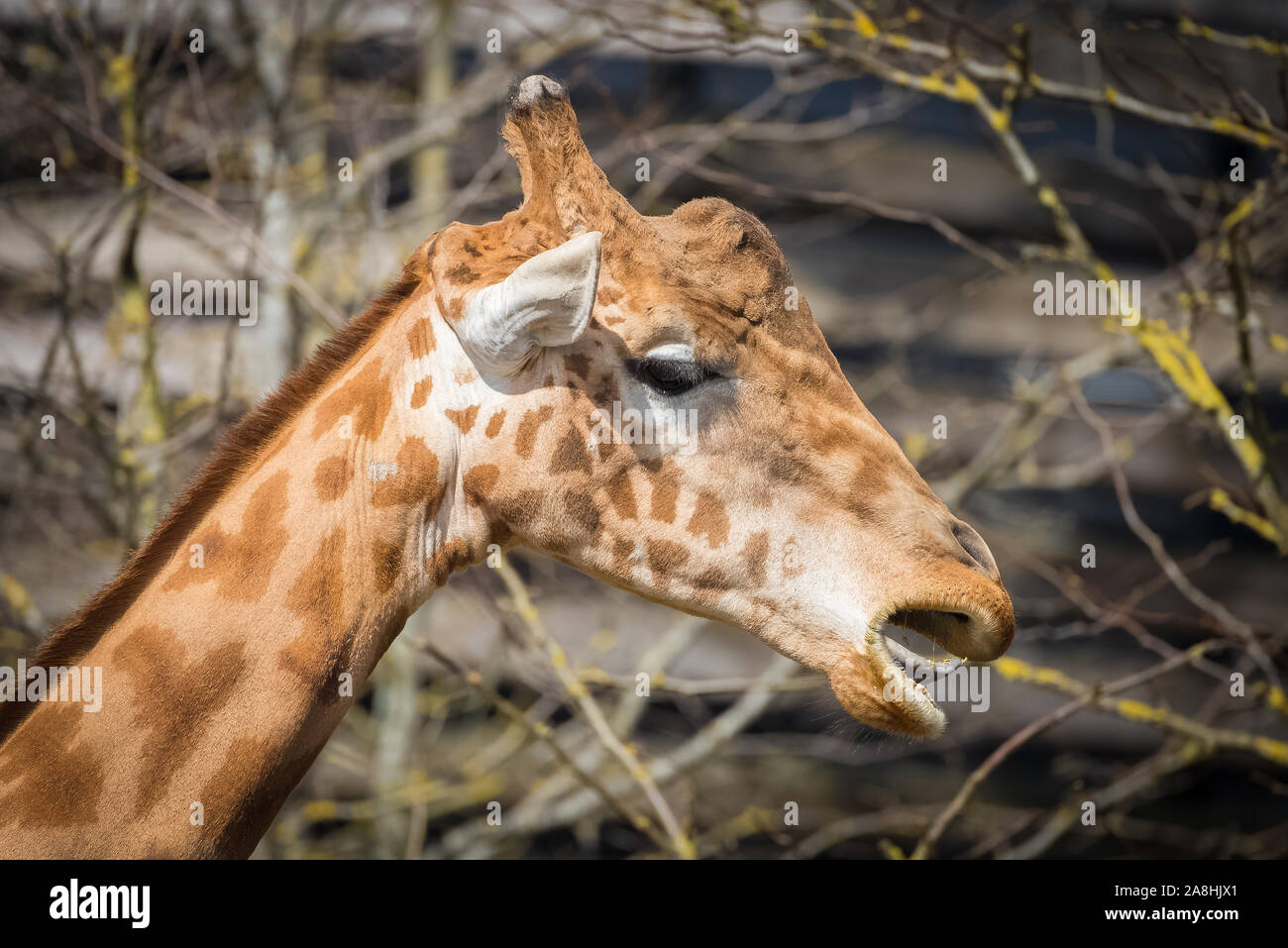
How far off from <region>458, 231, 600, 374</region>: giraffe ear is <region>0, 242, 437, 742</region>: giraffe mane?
1.16 feet

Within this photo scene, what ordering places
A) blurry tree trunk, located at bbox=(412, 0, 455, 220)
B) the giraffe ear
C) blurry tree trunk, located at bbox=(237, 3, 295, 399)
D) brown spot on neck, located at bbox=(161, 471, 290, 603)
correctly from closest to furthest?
the giraffe ear
brown spot on neck, located at bbox=(161, 471, 290, 603)
blurry tree trunk, located at bbox=(237, 3, 295, 399)
blurry tree trunk, located at bbox=(412, 0, 455, 220)

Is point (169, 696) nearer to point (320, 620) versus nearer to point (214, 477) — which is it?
point (320, 620)

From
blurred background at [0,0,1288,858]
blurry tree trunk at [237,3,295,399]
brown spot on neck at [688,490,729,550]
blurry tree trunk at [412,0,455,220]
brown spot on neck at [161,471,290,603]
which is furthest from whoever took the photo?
blurry tree trunk at [412,0,455,220]

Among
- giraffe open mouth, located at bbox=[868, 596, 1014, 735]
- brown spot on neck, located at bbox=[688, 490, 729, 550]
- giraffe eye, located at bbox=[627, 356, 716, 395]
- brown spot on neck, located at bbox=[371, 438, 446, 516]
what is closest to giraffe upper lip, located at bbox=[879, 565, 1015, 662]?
giraffe open mouth, located at bbox=[868, 596, 1014, 735]

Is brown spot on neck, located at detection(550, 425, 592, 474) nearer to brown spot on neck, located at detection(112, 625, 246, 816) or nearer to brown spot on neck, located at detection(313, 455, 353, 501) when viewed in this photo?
brown spot on neck, located at detection(313, 455, 353, 501)

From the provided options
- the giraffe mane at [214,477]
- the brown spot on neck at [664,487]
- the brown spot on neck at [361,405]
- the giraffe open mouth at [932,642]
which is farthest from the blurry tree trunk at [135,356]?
the giraffe open mouth at [932,642]

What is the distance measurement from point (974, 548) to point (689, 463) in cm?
70

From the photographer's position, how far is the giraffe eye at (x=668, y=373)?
2346 millimetres

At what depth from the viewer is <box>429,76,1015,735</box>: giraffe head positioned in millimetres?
2291

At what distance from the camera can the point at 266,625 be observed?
2.22 meters

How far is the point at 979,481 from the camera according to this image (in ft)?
17.2

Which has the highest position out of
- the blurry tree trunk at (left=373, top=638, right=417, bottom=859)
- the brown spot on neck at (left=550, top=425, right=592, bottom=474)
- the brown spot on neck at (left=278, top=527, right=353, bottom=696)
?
the brown spot on neck at (left=550, top=425, right=592, bottom=474)

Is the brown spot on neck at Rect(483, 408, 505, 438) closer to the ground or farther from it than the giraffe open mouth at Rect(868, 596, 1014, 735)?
farther from it

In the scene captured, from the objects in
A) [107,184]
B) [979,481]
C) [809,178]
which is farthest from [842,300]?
[107,184]
